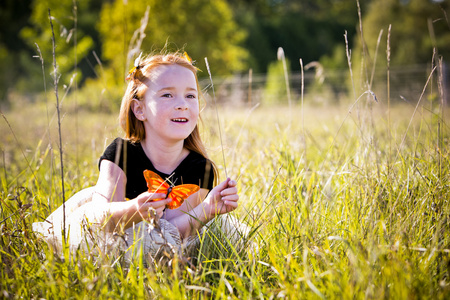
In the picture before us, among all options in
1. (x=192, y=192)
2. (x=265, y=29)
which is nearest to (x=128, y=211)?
(x=192, y=192)

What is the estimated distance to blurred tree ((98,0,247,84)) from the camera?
48.6 feet

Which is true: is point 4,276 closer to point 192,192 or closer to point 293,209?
point 192,192

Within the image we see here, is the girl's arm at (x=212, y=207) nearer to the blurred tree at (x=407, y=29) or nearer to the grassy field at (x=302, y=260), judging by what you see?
the grassy field at (x=302, y=260)

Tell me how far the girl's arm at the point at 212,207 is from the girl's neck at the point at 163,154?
12.9 inches

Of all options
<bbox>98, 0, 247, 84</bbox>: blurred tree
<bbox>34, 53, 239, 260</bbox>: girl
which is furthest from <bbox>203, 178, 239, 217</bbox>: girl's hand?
<bbox>98, 0, 247, 84</bbox>: blurred tree

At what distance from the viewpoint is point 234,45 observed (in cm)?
2464

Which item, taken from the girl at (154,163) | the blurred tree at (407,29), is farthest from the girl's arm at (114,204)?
the blurred tree at (407,29)

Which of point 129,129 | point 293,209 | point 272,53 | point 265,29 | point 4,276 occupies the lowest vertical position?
point 4,276

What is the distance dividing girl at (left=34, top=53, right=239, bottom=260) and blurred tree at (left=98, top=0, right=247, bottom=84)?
12993 millimetres

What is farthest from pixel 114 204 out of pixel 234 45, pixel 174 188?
pixel 234 45

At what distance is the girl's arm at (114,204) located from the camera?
1.43m

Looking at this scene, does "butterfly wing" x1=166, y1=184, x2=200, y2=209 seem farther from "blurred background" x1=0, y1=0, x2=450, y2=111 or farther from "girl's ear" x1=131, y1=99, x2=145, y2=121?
"blurred background" x1=0, y1=0, x2=450, y2=111

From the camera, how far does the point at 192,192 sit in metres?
1.85

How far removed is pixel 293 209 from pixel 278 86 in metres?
13.8
